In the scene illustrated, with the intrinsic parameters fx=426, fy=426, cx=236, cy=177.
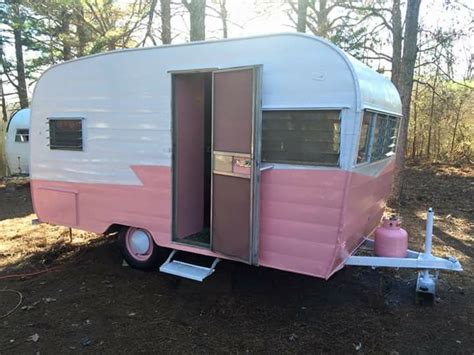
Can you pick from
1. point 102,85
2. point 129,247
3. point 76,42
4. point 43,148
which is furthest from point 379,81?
point 76,42

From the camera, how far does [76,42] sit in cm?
1498

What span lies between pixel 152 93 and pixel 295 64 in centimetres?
176

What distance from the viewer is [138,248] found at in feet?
17.5

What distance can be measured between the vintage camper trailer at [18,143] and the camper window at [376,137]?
12.0 m

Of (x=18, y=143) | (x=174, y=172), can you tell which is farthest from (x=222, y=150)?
(x=18, y=143)

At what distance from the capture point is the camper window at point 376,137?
388 centimetres

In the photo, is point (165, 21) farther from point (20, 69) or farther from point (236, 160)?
point (20, 69)

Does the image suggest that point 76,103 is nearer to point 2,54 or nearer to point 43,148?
point 43,148

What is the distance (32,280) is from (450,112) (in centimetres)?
1501

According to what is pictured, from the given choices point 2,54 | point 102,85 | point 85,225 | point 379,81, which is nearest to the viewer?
point 379,81

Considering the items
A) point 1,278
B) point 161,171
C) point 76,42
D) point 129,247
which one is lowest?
point 1,278

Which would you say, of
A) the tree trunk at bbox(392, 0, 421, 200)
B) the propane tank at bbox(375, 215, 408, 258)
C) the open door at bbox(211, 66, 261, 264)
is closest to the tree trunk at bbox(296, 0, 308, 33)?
the tree trunk at bbox(392, 0, 421, 200)

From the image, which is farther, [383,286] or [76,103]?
[76,103]

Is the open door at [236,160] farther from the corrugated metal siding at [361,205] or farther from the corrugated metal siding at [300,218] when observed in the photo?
the corrugated metal siding at [361,205]
